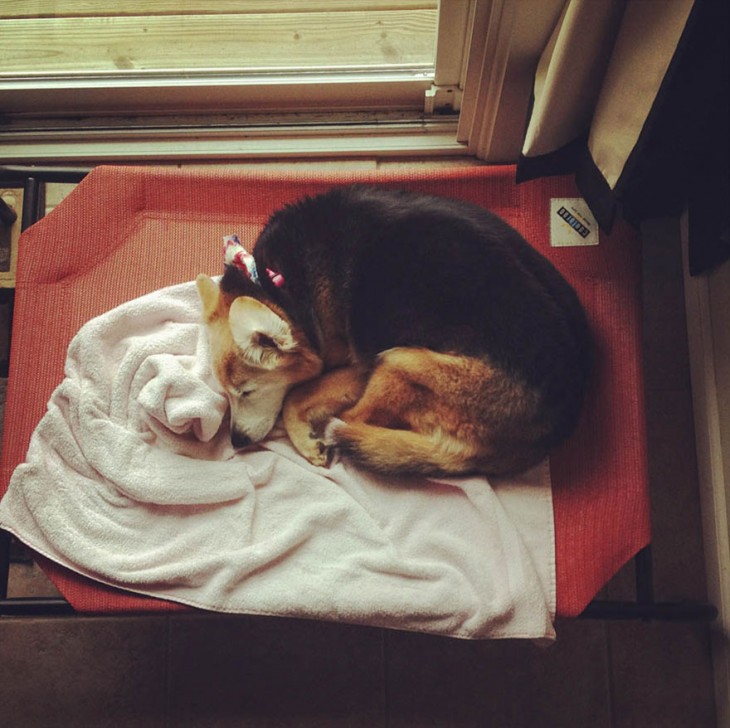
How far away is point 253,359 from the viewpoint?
62.4 inches

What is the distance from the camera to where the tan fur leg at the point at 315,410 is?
166cm

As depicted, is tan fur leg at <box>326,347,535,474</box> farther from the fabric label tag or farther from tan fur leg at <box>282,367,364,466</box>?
the fabric label tag

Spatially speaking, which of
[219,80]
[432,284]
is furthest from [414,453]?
[219,80]

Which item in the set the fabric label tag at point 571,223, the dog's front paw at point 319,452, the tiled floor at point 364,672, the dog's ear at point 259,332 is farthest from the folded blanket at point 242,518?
the fabric label tag at point 571,223

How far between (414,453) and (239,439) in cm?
44

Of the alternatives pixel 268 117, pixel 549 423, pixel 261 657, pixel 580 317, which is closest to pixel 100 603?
pixel 261 657

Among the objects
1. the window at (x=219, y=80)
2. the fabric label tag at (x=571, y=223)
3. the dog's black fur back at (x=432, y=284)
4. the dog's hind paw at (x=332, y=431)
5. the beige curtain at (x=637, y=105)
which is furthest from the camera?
the window at (x=219, y=80)

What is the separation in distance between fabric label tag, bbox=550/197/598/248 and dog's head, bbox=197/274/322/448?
75 cm

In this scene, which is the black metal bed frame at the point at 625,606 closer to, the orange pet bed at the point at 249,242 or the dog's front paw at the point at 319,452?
the orange pet bed at the point at 249,242

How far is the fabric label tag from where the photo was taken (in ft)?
5.87

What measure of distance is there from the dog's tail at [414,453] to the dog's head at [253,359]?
8.1 inches

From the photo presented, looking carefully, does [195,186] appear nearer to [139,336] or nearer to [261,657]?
[139,336]

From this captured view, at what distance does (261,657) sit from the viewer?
1916 mm

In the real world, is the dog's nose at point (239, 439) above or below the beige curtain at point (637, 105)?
below
